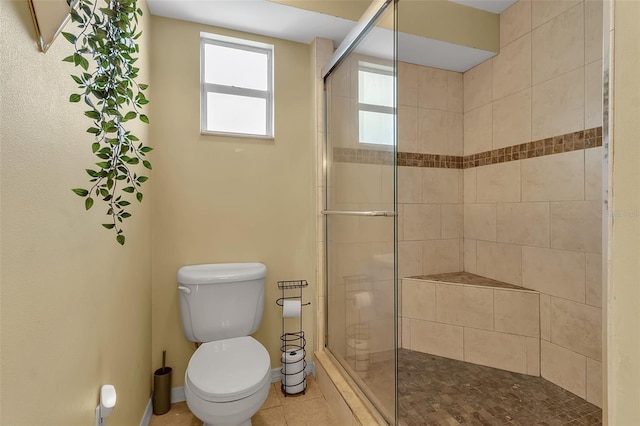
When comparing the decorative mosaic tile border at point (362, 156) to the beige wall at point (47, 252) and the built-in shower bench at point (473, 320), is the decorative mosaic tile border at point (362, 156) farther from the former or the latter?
the built-in shower bench at point (473, 320)

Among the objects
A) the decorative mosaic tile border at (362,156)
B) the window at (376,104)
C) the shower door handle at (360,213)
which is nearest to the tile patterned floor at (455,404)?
the shower door handle at (360,213)

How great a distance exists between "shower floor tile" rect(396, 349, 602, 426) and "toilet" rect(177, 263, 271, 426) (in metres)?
0.64

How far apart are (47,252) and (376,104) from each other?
1.39 m

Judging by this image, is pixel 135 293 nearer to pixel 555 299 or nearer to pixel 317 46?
pixel 317 46

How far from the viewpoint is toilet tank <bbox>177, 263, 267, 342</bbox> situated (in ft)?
6.11

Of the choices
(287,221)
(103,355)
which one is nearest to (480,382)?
(287,221)

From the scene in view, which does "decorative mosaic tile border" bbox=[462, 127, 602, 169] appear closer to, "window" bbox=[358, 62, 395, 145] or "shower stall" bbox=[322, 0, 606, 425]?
"shower stall" bbox=[322, 0, 606, 425]

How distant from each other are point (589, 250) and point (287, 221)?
1.92 meters

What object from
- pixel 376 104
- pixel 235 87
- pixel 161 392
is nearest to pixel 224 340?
pixel 161 392

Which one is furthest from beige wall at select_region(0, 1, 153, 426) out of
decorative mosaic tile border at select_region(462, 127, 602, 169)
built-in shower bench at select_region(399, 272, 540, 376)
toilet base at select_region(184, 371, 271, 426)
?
decorative mosaic tile border at select_region(462, 127, 602, 169)

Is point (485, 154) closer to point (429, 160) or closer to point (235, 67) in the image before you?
point (429, 160)

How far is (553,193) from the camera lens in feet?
7.09

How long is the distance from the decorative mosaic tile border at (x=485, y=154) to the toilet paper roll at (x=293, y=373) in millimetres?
1338

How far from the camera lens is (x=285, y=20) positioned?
201 centimetres
